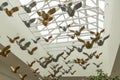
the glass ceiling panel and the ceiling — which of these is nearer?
the ceiling

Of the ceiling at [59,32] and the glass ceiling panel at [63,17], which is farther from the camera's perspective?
the glass ceiling panel at [63,17]

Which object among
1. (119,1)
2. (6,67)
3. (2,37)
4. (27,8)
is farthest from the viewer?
(6,67)

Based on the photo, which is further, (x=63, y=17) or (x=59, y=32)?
(x=59, y=32)

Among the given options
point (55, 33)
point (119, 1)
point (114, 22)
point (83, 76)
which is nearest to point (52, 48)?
point (55, 33)

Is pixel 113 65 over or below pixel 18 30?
below

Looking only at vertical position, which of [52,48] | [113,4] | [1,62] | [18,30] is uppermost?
[113,4]

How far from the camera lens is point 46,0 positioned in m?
18.6

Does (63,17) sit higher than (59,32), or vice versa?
(63,17)

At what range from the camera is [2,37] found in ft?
51.5

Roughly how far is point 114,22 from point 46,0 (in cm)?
637

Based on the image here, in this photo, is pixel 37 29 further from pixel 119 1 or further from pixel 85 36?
pixel 119 1

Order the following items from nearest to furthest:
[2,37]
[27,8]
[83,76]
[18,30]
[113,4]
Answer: [27,8]
[113,4]
[2,37]
[18,30]
[83,76]

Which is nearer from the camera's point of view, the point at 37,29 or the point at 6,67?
the point at 6,67

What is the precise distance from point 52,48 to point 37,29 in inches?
146
